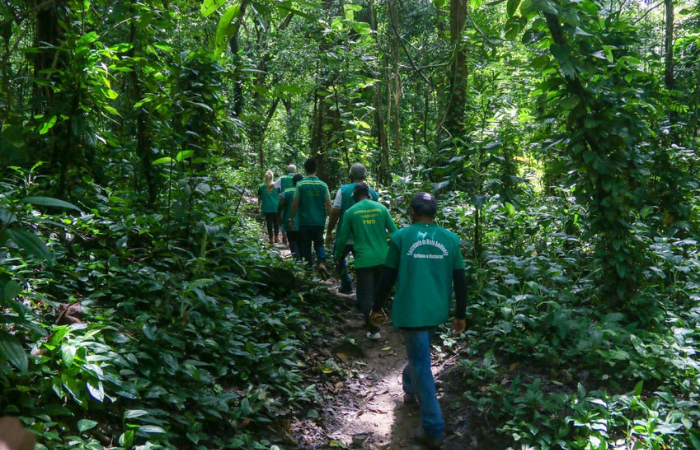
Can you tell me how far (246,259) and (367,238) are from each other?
1626 millimetres

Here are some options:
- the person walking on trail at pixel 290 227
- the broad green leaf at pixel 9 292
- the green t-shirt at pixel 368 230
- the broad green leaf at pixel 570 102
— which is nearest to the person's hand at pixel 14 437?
the broad green leaf at pixel 9 292

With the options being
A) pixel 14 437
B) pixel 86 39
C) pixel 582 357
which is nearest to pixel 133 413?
pixel 14 437

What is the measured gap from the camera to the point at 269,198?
1321 cm

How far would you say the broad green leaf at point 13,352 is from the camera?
9.68 ft

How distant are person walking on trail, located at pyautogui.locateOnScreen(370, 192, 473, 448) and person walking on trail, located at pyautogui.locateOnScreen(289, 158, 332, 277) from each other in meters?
4.20

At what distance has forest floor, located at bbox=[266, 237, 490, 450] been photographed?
4.93 metres

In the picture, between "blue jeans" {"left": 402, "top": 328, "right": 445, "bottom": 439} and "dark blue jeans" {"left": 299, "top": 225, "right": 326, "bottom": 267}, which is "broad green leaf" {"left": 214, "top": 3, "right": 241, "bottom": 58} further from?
"dark blue jeans" {"left": 299, "top": 225, "right": 326, "bottom": 267}

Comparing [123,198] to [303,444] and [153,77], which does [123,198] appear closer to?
[153,77]

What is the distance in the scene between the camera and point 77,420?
3.34 m

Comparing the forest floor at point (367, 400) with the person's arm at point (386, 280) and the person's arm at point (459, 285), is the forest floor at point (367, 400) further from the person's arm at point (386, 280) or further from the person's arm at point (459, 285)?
the person's arm at point (386, 280)

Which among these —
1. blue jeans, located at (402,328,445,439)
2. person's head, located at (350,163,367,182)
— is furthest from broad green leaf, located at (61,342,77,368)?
person's head, located at (350,163,367,182)

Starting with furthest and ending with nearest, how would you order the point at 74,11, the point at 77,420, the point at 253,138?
the point at 253,138 → the point at 74,11 → the point at 77,420

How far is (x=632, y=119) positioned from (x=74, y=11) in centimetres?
638

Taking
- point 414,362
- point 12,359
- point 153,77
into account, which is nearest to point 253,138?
point 153,77
